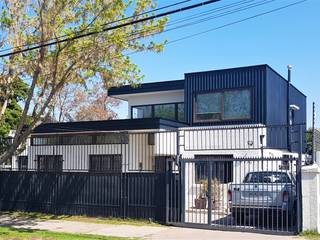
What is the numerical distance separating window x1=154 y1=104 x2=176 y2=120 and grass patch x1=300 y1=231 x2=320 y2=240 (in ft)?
59.1

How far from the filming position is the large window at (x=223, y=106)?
88.2ft

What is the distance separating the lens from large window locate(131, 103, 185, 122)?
101ft

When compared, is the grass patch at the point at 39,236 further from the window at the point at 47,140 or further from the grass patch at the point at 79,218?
the window at the point at 47,140

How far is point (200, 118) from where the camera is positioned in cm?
2819

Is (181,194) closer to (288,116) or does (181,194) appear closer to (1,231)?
(1,231)

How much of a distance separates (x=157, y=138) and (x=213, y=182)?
27.4ft

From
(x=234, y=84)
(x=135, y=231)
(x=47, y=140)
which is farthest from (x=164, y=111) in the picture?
(x=135, y=231)

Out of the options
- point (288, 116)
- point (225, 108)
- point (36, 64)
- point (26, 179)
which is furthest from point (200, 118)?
point (36, 64)

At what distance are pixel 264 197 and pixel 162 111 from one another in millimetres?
17699

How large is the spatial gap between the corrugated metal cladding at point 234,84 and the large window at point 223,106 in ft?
0.82

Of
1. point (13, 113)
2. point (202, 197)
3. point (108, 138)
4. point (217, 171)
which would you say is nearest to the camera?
point (217, 171)

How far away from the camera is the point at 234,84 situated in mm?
27062

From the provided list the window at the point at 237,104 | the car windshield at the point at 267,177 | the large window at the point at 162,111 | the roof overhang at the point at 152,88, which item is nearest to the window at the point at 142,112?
the large window at the point at 162,111

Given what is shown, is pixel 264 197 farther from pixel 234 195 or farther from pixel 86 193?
pixel 86 193
